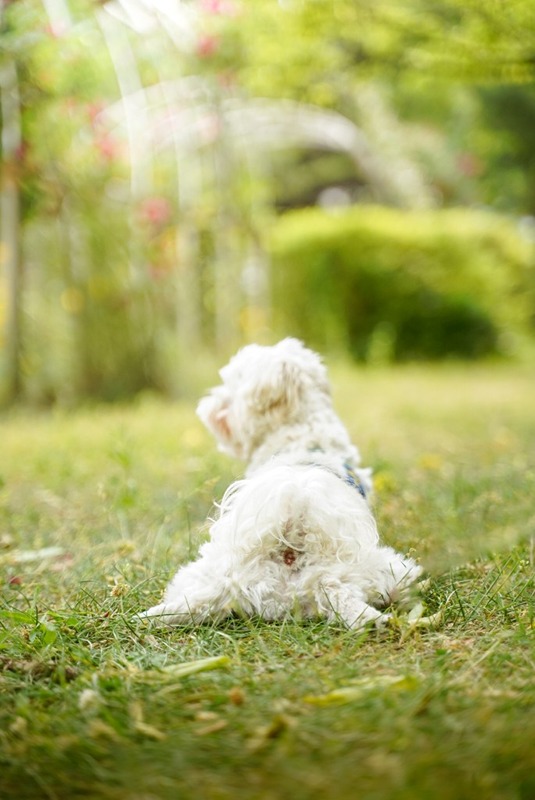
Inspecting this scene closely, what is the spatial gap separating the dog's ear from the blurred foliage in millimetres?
2948

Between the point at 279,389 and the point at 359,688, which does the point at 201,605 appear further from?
the point at 279,389

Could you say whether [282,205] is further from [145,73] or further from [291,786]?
[291,786]

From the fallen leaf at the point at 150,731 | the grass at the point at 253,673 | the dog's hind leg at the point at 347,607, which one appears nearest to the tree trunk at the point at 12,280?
the grass at the point at 253,673

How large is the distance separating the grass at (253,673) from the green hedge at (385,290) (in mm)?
7823

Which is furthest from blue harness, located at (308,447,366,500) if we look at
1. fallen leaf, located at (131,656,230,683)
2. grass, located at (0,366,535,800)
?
fallen leaf, located at (131,656,230,683)

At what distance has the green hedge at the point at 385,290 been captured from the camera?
39.4 feet

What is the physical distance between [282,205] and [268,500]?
67.7ft

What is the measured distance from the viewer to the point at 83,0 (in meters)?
6.93

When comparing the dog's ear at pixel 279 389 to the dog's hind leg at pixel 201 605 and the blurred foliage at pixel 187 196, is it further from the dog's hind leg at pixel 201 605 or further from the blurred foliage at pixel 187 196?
the blurred foliage at pixel 187 196

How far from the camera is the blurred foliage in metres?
7.14

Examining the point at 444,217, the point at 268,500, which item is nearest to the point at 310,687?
the point at 268,500

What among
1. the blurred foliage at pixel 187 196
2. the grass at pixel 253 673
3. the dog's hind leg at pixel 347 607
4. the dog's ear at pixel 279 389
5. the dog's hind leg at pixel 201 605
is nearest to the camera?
the grass at pixel 253 673

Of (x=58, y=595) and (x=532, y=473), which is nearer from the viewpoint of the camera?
(x=58, y=595)

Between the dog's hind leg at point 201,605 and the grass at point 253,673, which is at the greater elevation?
the dog's hind leg at point 201,605
